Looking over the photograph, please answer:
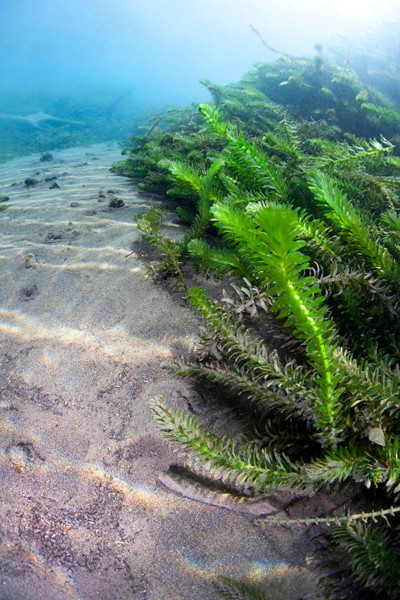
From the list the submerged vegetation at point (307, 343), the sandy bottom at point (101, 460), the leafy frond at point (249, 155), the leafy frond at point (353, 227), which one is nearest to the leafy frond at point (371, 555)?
the submerged vegetation at point (307, 343)

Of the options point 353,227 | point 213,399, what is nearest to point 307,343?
point 213,399

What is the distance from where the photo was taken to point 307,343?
1320 mm

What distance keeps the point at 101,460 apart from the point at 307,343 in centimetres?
131

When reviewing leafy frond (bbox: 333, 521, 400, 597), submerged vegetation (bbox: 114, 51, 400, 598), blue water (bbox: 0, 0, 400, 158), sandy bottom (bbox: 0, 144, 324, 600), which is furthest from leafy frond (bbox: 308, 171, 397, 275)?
blue water (bbox: 0, 0, 400, 158)

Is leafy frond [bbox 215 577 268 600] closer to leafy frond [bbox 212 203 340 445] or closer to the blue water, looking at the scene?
Answer: leafy frond [bbox 212 203 340 445]

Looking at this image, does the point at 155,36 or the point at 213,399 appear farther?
the point at 155,36

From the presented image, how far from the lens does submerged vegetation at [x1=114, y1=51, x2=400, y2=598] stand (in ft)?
3.79

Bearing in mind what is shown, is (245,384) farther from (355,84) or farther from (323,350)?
(355,84)

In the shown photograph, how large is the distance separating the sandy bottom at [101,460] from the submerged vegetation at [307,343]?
20 cm

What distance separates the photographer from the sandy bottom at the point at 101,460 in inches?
51.3

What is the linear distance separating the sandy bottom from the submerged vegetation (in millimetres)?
204

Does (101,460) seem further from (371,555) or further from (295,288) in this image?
(295,288)

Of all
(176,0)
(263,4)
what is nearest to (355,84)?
(263,4)

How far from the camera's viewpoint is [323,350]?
118cm
